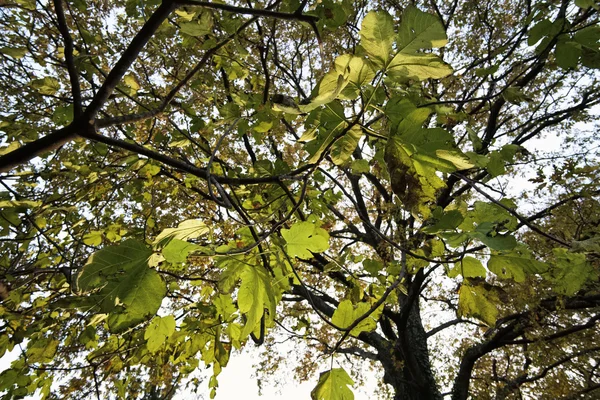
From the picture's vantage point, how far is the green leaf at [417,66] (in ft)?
2.10

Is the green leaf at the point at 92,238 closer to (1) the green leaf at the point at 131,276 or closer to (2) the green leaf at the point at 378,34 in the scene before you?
(1) the green leaf at the point at 131,276

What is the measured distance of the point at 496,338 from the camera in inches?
217

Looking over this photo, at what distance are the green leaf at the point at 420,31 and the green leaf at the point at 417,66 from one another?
0.02 metres

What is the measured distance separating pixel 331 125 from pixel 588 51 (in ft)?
3.82

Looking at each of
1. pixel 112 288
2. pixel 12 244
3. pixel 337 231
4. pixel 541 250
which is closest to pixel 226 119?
pixel 112 288

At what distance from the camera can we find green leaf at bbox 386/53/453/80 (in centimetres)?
64

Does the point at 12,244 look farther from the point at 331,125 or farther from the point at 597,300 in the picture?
the point at 597,300

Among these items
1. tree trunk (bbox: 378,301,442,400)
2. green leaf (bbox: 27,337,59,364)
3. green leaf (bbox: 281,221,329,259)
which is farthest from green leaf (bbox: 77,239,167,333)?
tree trunk (bbox: 378,301,442,400)

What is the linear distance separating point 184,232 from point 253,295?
0.26 meters

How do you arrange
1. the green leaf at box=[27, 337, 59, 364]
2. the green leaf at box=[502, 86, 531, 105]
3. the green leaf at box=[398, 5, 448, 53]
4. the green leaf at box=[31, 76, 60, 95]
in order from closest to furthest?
the green leaf at box=[398, 5, 448, 53] → the green leaf at box=[502, 86, 531, 105] → the green leaf at box=[31, 76, 60, 95] → the green leaf at box=[27, 337, 59, 364]

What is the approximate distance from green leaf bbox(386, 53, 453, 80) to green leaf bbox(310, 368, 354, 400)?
2.78 ft

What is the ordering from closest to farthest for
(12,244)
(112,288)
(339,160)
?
(112,288)
(339,160)
(12,244)

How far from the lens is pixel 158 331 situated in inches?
51.1

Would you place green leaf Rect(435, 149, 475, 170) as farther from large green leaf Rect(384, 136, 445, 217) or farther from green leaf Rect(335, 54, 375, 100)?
green leaf Rect(335, 54, 375, 100)
